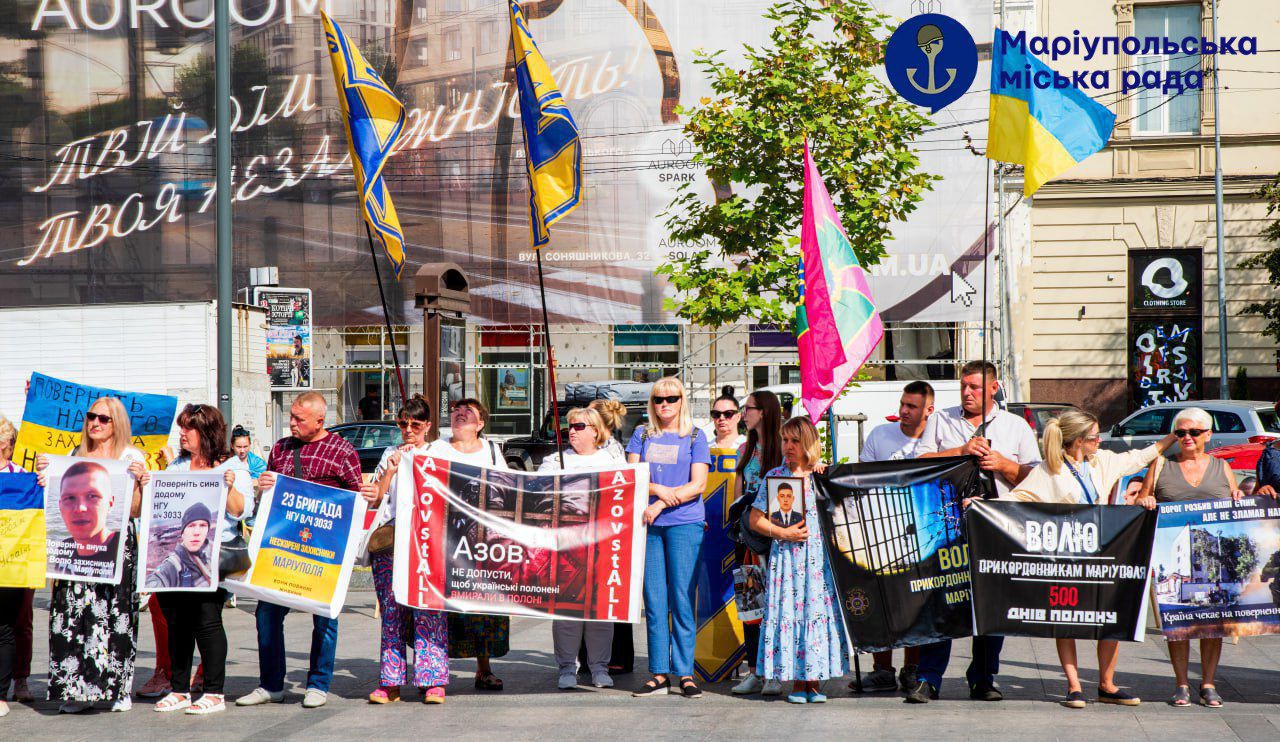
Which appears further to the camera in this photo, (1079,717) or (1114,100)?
(1114,100)

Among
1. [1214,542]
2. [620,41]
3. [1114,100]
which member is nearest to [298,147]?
[620,41]

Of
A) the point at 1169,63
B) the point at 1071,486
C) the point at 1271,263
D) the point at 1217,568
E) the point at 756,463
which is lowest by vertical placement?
the point at 1217,568

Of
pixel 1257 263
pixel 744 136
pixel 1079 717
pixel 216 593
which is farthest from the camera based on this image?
pixel 1257 263

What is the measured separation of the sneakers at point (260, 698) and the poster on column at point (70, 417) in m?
1.90

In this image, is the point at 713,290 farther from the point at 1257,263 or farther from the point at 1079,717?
the point at 1257,263

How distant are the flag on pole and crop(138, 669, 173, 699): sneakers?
160 inches

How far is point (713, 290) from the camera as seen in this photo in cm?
1806

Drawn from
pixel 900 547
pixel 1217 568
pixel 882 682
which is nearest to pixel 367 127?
pixel 900 547

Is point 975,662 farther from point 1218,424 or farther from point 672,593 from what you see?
point 1218,424

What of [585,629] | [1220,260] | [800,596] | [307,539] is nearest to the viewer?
[800,596]

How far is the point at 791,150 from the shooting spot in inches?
672

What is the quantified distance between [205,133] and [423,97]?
4.62m

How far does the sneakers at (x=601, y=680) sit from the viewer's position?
8117 millimetres

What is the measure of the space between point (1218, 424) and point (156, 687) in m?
15.4
